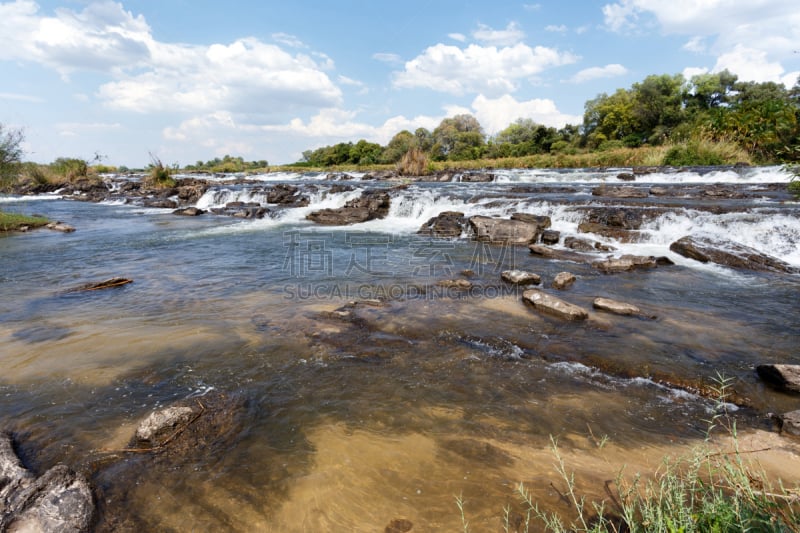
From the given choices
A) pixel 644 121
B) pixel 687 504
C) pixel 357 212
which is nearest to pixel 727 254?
pixel 687 504

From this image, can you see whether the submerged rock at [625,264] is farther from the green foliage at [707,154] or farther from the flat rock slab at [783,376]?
the green foliage at [707,154]

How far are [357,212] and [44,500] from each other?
567 inches

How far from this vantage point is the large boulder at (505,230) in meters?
11.2

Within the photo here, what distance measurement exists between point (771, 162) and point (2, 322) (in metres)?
33.6

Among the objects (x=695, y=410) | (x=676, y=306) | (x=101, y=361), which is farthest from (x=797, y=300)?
(x=101, y=361)

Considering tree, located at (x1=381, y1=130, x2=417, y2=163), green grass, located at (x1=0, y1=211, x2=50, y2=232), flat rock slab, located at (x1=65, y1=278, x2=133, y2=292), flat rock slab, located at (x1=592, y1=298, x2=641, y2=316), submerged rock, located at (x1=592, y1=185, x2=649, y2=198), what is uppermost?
tree, located at (x1=381, y1=130, x2=417, y2=163)

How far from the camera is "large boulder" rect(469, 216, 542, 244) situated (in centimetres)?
1116

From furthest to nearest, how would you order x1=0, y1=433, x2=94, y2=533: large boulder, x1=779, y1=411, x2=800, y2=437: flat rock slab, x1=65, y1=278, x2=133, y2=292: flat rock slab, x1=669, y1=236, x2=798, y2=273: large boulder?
x1=669, y1=236, x2=798, y2=273: large boulder, x1=65, y1=278, x2=133, y2=292: flat rock slab, x1=779, y1=411, x2=800, y2=437: flat rock slab, x1=0, y1=433, x2=94, y2=533: large boulder

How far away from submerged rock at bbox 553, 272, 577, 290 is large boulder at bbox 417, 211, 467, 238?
565cm

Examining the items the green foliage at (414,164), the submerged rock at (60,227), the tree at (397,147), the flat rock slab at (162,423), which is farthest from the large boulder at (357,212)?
the tree at (397,147)

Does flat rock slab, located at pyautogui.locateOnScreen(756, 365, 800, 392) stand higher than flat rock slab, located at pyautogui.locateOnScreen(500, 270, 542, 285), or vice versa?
flat rock slab, located at pyautogui.locateOnScreen(500, 270, 542, 285)

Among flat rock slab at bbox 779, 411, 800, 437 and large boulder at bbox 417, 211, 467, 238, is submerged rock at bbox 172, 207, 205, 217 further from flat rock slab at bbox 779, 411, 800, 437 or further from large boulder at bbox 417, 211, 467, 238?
flat rock slab at bbox 779, 411, 800, 437

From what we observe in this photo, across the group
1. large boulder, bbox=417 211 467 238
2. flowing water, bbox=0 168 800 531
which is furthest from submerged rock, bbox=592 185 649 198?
flowing water, bbox=0 168 800 531

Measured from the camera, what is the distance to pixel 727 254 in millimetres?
8414
